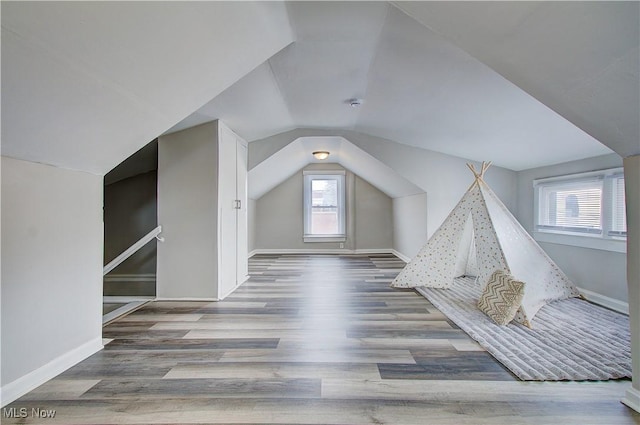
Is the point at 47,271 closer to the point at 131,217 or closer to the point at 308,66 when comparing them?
the point at 308,66

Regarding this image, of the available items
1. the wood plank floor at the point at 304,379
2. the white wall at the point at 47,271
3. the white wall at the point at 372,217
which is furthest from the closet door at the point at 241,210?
the white wall at the point at 372,217

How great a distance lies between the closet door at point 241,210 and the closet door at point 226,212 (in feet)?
0.38

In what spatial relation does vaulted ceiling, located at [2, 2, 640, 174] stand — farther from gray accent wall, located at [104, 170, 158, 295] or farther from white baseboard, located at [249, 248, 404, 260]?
white baseboard, located at [249, 248, 404, 260]

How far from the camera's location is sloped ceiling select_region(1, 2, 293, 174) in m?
1.25

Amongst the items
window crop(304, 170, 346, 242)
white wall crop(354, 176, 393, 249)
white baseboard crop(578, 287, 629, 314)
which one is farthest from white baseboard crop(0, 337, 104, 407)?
white wall crop(354, 176, 393, 249)

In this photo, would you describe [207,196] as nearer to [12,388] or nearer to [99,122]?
[99,122]

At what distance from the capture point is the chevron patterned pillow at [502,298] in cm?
259

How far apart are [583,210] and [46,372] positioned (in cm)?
472

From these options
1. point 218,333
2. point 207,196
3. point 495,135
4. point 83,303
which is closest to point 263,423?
point 218,333

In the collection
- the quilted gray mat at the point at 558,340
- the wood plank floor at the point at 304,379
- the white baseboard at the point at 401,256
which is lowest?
the wood plank floor at the point at 304,379

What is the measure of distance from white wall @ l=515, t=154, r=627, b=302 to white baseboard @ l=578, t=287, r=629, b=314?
0.03 meters

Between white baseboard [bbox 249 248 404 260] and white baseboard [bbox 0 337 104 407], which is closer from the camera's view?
white baseboard [bbox 0 337 104 407]

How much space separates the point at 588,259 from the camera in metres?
3.36

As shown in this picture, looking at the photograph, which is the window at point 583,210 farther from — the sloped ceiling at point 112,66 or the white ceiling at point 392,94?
the sloped ceiling at point 112,66
